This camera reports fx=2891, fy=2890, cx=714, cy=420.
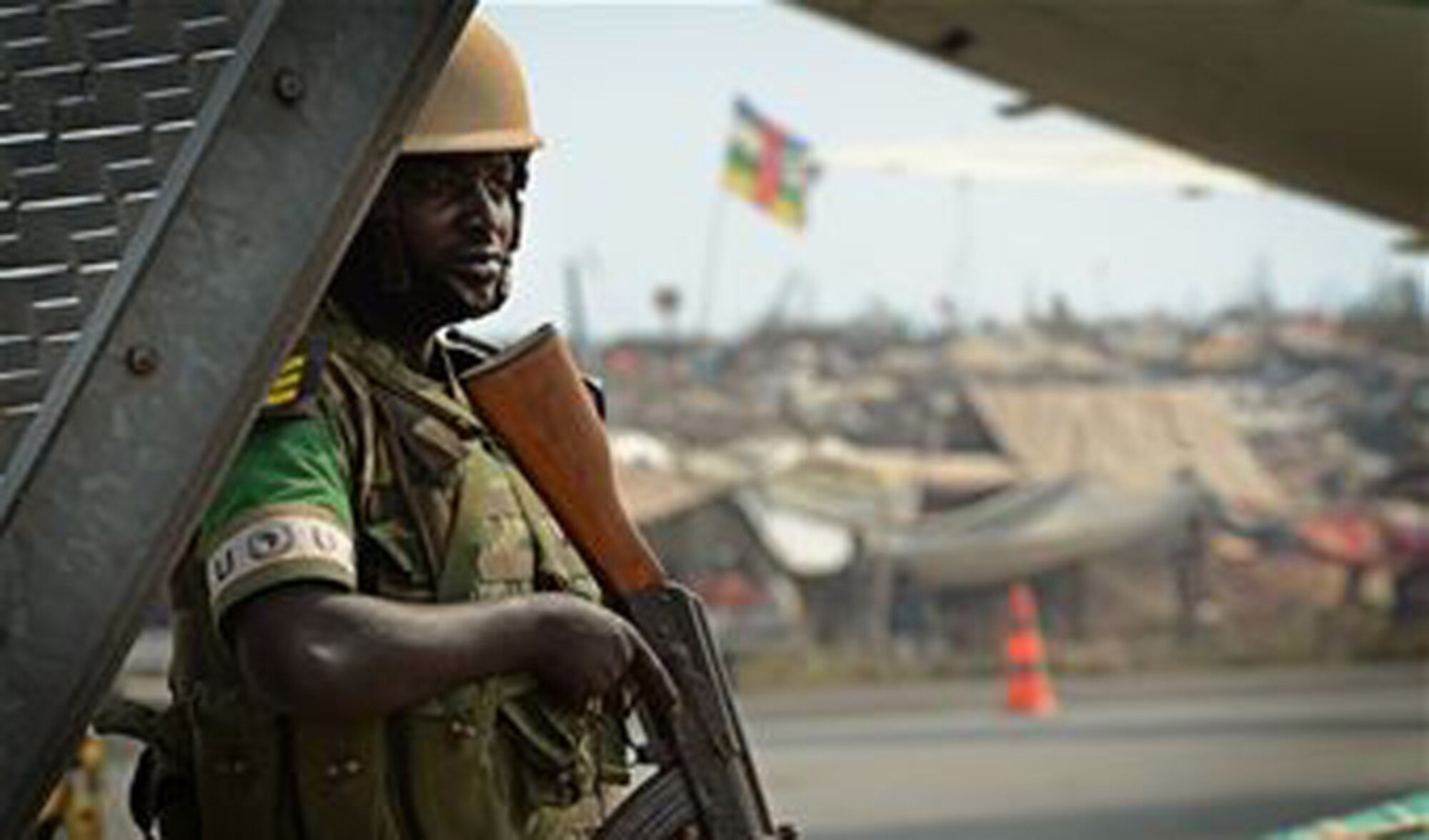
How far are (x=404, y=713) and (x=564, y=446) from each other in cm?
22

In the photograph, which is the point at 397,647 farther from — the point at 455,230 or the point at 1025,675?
the point at 1025,675

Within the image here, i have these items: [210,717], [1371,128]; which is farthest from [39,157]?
[1371,128]

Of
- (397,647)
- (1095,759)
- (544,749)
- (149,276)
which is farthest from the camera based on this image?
(1095,759)

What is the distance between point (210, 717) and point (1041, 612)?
30.3 m

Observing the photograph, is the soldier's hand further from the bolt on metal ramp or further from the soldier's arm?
the bolt on metal ramp

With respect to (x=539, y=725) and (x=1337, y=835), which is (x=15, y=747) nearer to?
(x=539, y=725)

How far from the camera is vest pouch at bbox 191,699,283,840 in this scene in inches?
79.7

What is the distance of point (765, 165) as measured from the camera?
27234 millimetres

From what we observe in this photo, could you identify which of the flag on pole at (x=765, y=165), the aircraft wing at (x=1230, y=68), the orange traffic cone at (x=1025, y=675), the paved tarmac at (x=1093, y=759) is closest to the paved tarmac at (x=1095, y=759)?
the paved tarmac at (x=1093, y=759)

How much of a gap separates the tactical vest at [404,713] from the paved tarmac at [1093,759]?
3.49 meters

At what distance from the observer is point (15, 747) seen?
167 cm

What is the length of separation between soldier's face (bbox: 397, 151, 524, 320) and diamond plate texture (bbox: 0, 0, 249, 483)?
0.40 meters

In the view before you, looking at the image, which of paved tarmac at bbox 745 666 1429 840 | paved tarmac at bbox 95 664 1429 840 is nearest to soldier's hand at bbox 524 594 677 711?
paved tarmac at bbox 95 664 1429 840

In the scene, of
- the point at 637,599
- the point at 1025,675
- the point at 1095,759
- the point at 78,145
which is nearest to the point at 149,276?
the point at 78,145
